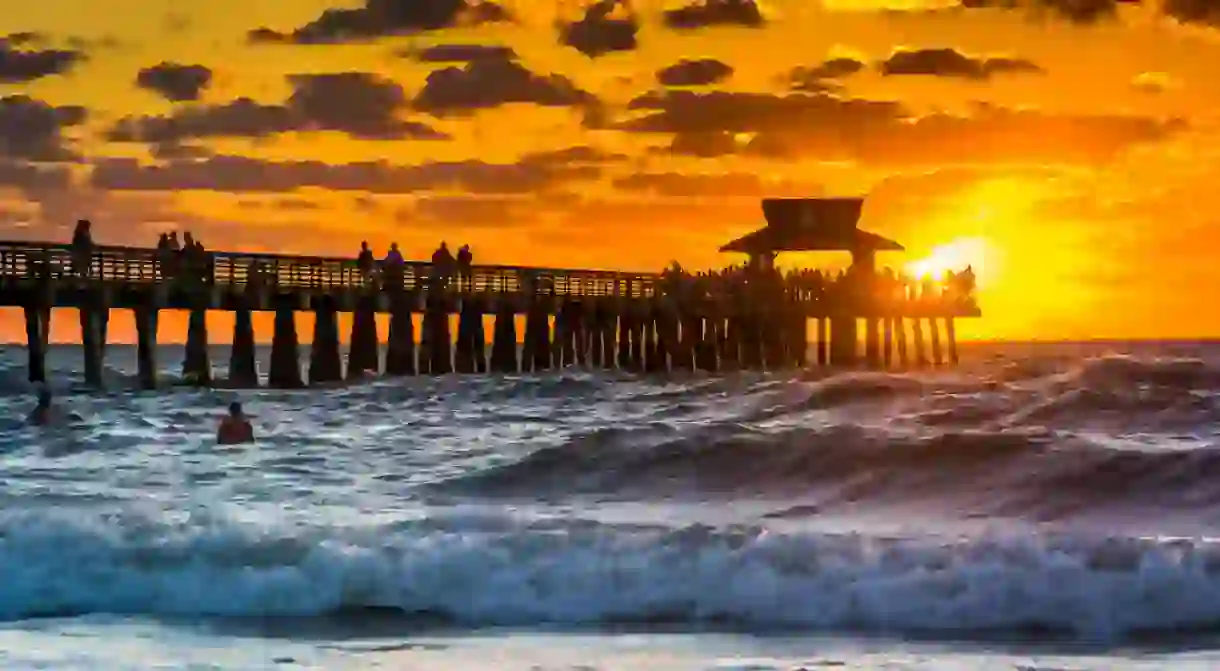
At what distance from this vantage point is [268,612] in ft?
39.9

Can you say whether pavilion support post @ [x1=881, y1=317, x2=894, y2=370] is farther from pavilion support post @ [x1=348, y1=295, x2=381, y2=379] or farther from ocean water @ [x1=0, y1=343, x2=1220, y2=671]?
ocean water @ [x1=0, y1=343, x2=1220, y2=671]

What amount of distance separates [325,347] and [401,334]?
5.78 feet

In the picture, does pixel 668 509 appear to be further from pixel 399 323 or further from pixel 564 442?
pixel 399 323

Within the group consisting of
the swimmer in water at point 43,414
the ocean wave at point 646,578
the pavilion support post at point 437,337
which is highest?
the pavilion support post at point 437,337

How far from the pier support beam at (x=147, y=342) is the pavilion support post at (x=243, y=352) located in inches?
86.3

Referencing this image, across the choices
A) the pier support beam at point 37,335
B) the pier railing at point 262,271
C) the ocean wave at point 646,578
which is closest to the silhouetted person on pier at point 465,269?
the pier railing at point 262,271

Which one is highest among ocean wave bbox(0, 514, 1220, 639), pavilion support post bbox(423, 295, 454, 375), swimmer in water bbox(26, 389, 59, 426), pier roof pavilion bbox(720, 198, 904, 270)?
pier roof pavilion bbox(720, 198, 904, 270)

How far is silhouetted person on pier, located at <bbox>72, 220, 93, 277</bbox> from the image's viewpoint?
108ft

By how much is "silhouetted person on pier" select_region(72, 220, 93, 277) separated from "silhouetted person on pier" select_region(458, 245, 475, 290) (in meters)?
10.5

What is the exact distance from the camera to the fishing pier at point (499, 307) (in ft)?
112

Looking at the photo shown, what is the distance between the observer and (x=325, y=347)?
39.6 meters

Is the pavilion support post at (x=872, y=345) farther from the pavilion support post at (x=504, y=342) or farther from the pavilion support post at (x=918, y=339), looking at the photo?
the pavilion support post at (x=504, y=342)

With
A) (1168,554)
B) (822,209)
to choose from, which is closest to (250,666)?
(1168,554)

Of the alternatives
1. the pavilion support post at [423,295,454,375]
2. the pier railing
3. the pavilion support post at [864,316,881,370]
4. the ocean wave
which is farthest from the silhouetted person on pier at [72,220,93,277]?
the pavilion support post at [864,316,881,370]
